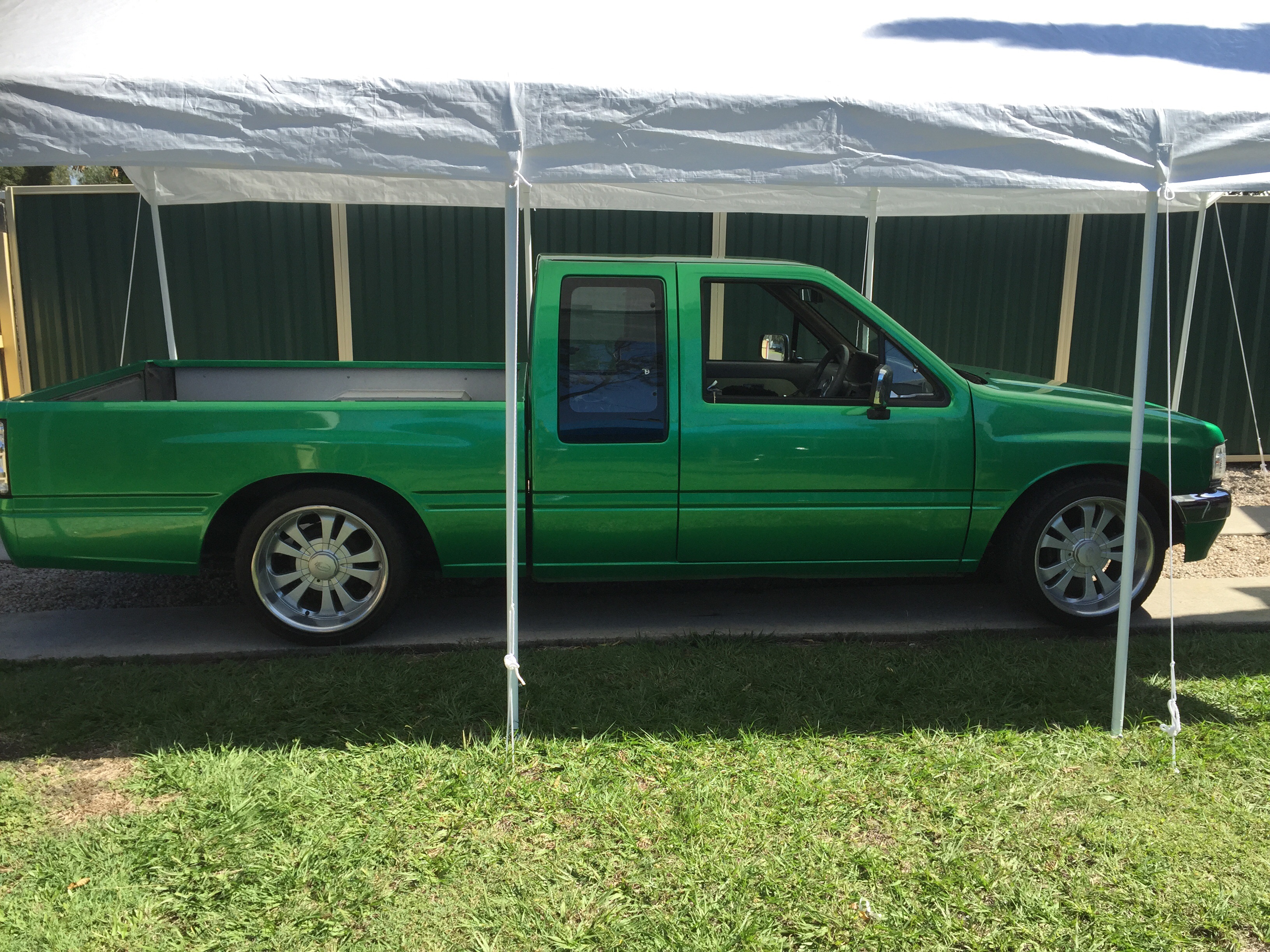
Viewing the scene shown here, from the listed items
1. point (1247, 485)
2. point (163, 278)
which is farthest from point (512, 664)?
point (1247, 485)

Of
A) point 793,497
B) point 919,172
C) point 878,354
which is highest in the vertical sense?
point 919,172

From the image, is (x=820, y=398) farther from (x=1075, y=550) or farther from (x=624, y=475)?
(x=1075, y=550)

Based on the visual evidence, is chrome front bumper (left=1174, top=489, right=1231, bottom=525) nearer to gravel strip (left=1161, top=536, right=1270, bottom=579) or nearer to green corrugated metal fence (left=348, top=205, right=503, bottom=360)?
gravel strip (left=1161, top=536, right=1270, bottom=579)

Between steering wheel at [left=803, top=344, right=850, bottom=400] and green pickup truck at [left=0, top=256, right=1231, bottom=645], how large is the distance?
62 mm

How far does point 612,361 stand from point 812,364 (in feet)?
5.56

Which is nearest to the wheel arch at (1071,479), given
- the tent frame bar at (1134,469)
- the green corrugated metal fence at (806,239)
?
the tent frame bar at (1134,469)

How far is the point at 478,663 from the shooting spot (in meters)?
4.80

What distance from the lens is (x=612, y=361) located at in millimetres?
4895

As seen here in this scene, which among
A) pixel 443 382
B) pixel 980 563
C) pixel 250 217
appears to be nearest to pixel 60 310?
pixel 250 217

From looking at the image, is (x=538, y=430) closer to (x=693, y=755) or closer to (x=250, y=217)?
(x=693, y=755)

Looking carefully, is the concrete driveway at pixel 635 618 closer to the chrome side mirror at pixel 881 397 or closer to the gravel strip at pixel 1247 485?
the chrome side mirror at pixel 881 397

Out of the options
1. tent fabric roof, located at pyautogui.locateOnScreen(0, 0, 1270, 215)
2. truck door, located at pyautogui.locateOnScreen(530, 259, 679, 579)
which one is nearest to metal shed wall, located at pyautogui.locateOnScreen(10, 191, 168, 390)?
tent fabric roof, located at pyautogui.locateOnScreen(0, 0, 1270, 215)

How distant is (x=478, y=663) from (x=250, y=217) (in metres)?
5.97

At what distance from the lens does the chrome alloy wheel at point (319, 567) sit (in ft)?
16.0
